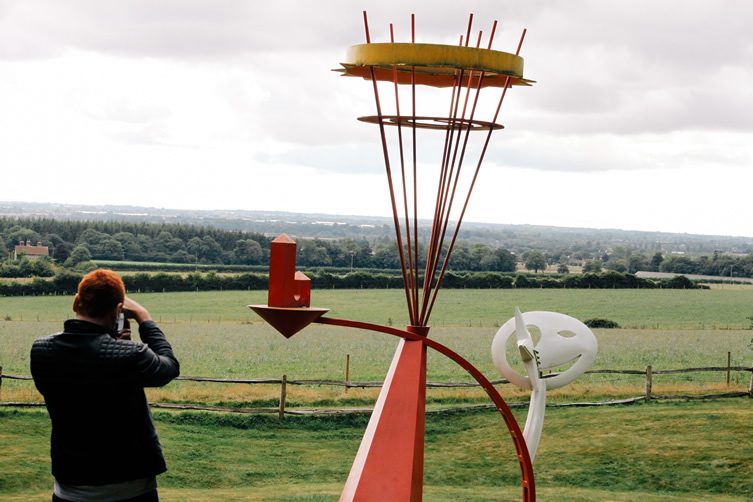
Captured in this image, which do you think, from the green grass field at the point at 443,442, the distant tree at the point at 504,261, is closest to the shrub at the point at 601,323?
the green grass field at the point at 443,442

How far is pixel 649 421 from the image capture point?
37.0 ft

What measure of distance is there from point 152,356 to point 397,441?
170 cm

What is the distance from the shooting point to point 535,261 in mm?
53250

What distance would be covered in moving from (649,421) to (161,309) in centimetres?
2646

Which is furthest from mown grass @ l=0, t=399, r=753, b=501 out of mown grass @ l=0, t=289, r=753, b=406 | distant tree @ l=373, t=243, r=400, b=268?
distant tree @ l=373, t=243, r=400, b=268

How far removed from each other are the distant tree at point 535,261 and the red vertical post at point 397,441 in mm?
47627

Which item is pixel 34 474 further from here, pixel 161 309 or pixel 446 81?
pixel 161 309

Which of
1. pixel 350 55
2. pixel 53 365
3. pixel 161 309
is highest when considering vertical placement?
pixel 350 55

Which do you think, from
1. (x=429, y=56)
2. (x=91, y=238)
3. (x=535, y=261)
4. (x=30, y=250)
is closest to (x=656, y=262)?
(x=535, y=261)

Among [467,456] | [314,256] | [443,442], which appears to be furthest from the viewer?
[314,256]

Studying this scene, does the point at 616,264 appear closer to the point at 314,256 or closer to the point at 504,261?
the point at 504,261

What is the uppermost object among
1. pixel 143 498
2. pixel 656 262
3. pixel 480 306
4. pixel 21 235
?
pixel 656 262

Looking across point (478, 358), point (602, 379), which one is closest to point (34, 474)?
point (602, 379)

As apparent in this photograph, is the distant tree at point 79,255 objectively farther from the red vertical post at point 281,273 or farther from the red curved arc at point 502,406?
the red vertical post at point 281,273
